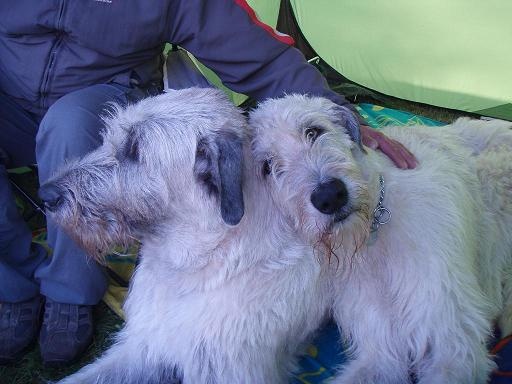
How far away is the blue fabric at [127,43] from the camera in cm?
316

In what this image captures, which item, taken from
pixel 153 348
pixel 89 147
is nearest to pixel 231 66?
pixel 89 147

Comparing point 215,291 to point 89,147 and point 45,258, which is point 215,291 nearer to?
point 89,147

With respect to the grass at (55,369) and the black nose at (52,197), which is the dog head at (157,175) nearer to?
the black nose at (52,197)

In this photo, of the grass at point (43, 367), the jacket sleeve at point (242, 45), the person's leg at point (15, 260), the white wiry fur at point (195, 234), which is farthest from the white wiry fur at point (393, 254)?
the person's leg at point (15, 260)

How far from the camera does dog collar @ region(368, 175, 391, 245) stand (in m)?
2.52

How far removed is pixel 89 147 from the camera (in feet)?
9.93

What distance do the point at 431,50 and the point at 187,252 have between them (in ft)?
11.4

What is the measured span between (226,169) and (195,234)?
14.0 inches

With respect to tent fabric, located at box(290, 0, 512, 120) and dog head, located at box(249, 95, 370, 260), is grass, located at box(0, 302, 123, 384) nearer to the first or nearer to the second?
dog head, located at box(249, 95, 370, 260)

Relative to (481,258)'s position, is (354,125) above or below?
above

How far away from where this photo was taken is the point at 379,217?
254 cm

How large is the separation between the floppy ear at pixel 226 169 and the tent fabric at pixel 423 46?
3.30 meters

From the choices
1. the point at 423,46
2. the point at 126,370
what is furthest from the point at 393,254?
the point at 423,46

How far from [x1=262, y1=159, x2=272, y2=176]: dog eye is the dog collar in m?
0.53
